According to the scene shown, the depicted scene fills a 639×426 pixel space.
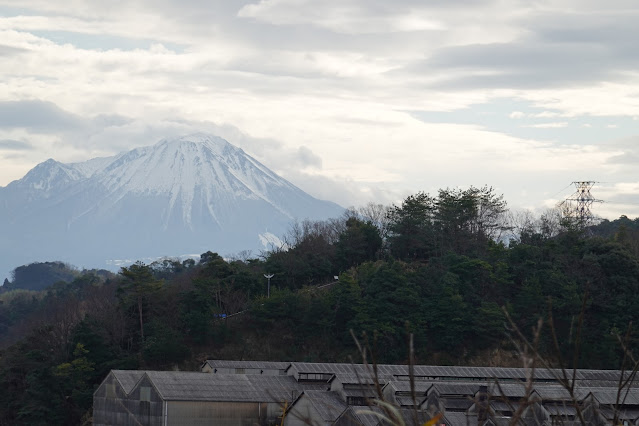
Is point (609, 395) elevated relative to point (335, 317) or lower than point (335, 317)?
lower

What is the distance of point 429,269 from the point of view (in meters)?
42.3

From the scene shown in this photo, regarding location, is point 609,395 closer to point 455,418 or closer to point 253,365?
point 455,418

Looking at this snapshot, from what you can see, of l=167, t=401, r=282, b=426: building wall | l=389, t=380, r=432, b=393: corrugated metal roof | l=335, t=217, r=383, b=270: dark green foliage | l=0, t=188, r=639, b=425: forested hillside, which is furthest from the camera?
l=335, t=217, r=383, b=270: dark green foliage

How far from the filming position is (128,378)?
105 feet

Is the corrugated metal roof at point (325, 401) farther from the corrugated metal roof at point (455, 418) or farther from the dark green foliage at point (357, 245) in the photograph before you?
the dark green foliage at point (357, 245)

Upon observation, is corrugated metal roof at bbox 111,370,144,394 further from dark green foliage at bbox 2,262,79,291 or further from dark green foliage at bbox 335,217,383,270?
dark green foliage at bbox 2,262,79,291

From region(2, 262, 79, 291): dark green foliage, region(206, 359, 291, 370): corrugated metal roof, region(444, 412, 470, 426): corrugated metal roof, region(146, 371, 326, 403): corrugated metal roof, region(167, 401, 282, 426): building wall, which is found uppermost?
region(2, 262, 79, 291): dark green foliage

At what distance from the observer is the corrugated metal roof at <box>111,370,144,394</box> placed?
3147 centimetres

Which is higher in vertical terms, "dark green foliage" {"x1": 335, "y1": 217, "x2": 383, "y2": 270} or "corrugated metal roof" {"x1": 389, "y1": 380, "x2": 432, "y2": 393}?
"dark green foliage" {"x1": 335, "y1": 217, "x2": 383, "y2": 270}

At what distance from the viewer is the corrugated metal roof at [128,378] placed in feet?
103

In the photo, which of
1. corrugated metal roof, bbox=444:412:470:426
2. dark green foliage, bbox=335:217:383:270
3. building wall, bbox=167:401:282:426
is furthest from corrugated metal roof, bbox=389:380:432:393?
dark green foliage, bbox=335:217:383:270

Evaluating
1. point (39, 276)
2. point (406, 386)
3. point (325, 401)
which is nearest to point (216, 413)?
point (325, 401)

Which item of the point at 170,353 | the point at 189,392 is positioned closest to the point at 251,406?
the point at 189,392

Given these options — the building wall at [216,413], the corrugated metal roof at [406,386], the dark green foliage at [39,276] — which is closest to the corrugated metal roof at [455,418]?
the corrugated metal roof at [406,386]
